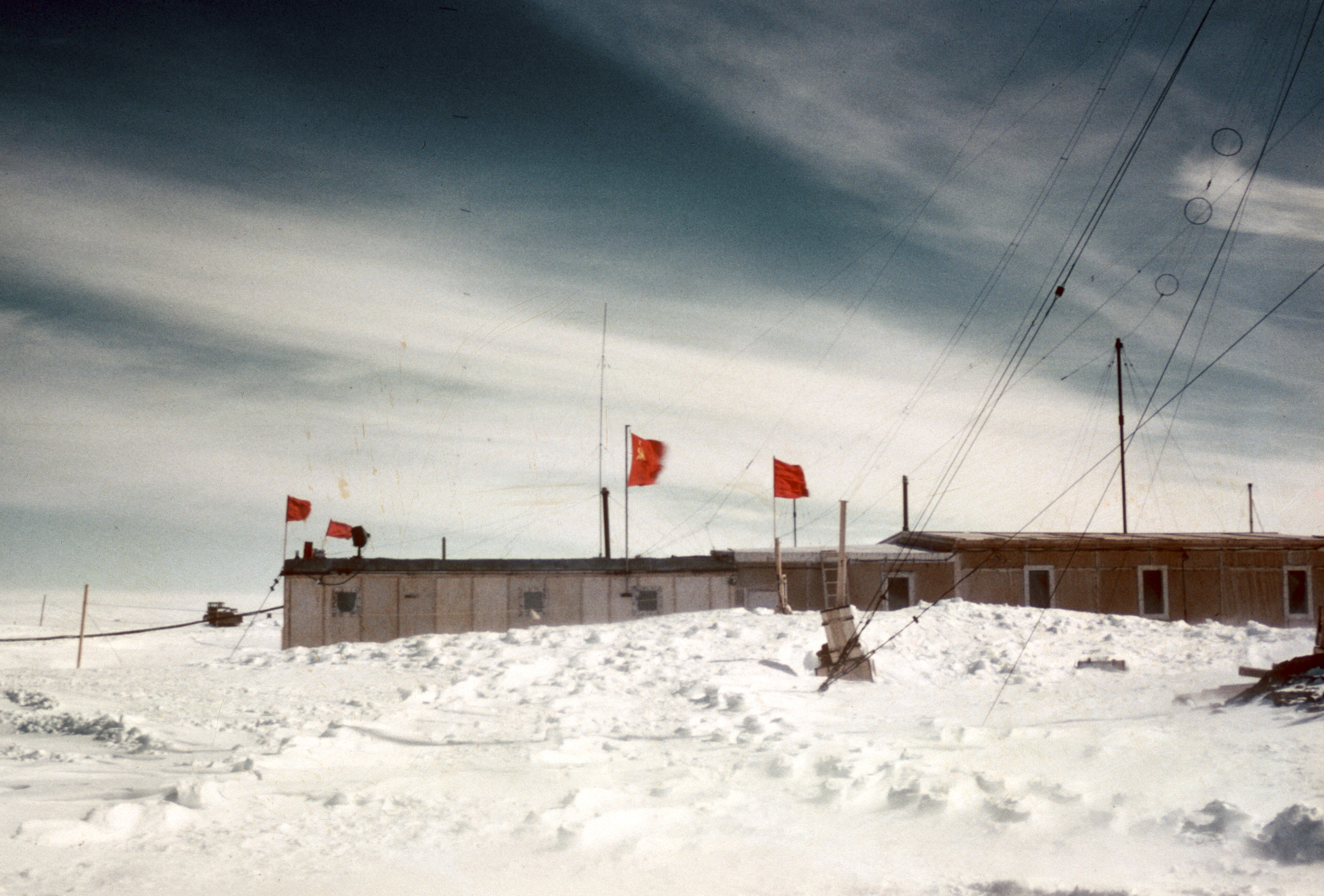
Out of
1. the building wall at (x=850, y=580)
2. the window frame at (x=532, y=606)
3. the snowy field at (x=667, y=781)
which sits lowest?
the snowy field at (x=667, y=781)

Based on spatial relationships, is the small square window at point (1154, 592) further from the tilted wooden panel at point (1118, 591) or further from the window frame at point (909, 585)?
the window frame at point (909, 585)

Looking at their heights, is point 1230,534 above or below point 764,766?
above

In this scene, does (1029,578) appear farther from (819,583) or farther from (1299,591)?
(1299,591)

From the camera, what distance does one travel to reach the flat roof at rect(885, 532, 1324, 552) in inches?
1102

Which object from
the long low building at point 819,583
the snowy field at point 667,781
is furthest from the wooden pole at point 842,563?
the long low building at point 819,583

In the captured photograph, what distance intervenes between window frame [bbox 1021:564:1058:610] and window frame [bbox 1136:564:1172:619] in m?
2.54

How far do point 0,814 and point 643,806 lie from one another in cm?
543

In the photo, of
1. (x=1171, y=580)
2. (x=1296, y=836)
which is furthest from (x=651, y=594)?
(x=1296, y=836)

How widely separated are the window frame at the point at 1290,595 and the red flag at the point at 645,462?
63.3 feet

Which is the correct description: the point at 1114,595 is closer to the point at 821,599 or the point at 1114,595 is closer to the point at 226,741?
the point at 821,599

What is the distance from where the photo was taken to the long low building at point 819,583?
26406mm

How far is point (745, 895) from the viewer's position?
6.22m

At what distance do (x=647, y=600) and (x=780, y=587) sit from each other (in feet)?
16.3

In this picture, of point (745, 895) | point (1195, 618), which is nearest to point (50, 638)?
point (745, 895)
